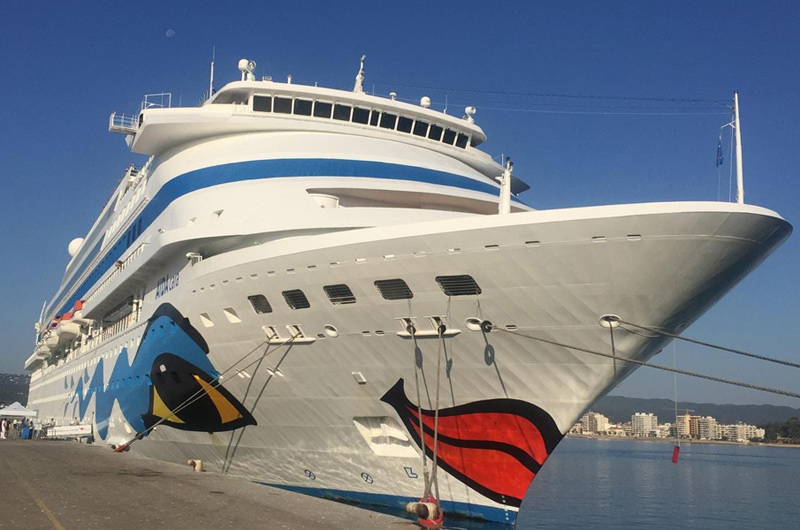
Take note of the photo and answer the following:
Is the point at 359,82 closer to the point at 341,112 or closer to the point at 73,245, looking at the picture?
the point at 341,112

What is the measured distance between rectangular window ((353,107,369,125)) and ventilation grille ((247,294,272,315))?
21.3ft

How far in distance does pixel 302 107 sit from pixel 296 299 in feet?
22.4

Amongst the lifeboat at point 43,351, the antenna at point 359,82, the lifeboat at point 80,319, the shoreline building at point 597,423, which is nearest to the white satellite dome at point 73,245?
the lifeboat at point 43,351

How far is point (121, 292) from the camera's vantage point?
22.1 m

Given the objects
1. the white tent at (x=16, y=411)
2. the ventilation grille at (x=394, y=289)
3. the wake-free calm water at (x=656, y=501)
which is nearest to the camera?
the ventilation grille at (x=394, y=289)

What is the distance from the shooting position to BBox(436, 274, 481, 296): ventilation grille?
36.8 ft

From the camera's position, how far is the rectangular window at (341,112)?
1831 cm

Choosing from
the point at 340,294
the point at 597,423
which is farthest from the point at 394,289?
the point at 597,423

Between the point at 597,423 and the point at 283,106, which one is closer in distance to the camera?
the point at 283,106

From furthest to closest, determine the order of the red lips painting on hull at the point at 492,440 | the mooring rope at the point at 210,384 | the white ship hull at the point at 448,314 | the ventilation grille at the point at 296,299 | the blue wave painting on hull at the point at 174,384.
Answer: the blue wave painting on hull at the point at 174,384 → the mooring rope at the point at 210,384 → the ventilation grille at the point at 296,299 → the red lips painting on hull at the point at 492,440 → the white ship hull at the point at 448,314

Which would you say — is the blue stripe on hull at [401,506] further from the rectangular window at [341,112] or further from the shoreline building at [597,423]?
the shoreline building at [597,423]

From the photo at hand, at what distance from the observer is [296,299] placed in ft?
42.8

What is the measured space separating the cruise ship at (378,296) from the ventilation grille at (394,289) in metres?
0.04

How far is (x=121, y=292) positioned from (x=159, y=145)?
5078mm
